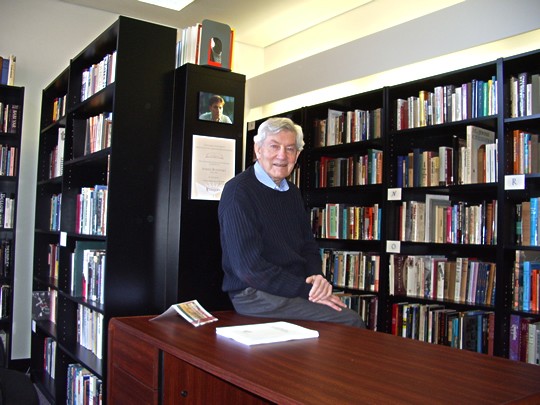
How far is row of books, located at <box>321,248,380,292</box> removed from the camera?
3.71 m

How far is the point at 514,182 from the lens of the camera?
9.20ft

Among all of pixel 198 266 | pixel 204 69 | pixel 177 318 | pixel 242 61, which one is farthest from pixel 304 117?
pixel 177 318

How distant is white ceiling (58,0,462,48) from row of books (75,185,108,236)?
83.8 inches

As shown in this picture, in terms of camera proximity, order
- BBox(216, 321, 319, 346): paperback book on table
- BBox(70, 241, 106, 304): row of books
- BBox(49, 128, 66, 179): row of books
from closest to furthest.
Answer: BBox(216, 321, 319, 346): paperback book on table
BBox(70, 241, 106, 304): row of books
BBox(49, 128, 66, 179): row of books

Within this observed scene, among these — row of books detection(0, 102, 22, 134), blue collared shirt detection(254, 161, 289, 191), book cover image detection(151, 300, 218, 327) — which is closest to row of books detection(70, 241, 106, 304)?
book cover image detection(151, 300, 218, 327)

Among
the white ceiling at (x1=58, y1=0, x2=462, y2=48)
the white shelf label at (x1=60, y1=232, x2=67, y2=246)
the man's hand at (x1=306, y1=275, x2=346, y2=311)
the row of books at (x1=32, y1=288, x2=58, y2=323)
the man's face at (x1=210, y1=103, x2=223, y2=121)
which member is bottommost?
the row of books at (x1=32, y1=288, x2=58, y2=323)

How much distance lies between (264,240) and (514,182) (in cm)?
147

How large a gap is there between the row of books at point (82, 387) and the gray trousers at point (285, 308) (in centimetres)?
111

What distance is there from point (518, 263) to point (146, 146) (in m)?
2.05

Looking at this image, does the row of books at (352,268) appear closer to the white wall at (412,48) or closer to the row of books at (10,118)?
the white wall at (412,48)

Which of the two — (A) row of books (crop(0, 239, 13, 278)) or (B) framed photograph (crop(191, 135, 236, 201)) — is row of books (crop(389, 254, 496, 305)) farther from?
(A) row of books (crop(0, 239, 13, 278))

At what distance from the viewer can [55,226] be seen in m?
3.92

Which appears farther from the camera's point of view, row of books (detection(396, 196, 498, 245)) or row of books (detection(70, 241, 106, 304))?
row of books (detection(396, 196, 498, 245))

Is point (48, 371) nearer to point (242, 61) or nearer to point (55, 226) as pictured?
point (55, 226)
